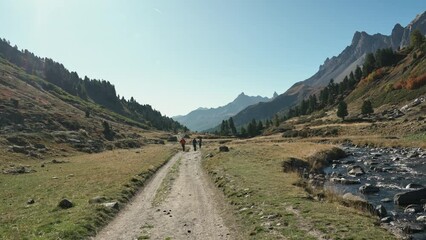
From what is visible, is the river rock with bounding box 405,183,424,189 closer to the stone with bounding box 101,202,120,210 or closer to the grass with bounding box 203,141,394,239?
the grass with bounding box 203,141,394,239

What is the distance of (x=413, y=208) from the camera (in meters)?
24.2

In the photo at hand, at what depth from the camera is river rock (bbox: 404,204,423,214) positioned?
23.8 metres

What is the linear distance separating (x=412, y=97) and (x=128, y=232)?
490ft

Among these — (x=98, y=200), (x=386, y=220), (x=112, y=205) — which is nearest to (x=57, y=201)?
(x=98, y=200)

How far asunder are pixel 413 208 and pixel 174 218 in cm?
1623

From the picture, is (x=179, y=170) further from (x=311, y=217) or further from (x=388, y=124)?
(x=388, y=124)

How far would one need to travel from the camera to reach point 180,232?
19.7m

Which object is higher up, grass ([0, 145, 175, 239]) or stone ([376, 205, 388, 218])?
grass ([0, 145, 175, 239])

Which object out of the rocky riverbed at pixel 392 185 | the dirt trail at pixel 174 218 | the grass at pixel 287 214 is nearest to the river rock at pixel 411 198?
the rocky riverbed at pixel 392 185

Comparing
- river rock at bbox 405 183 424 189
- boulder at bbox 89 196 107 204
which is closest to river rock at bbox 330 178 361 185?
river rock at bbox 405 183 424 189

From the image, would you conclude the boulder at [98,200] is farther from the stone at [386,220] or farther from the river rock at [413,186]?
the river rock at [413,186]

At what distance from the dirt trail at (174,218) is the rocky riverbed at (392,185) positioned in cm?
1028

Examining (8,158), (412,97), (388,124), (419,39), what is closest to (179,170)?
(8,158)

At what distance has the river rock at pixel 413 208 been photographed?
23.8 meters
